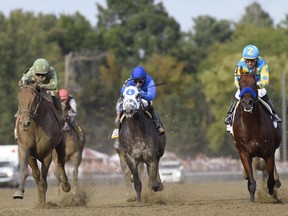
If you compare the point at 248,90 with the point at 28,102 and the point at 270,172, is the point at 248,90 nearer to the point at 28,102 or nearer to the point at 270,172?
the point at 270,172

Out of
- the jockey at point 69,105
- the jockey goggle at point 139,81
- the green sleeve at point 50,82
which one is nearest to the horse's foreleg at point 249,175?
the jockey goggle at point 139,81

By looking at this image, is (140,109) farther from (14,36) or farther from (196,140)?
(14,36)

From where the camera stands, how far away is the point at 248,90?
20438mm

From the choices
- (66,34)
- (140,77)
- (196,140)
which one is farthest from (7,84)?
(140,77)

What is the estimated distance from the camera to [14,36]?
8531cm

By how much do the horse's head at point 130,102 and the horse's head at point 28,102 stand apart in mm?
1649

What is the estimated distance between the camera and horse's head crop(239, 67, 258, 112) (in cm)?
2050

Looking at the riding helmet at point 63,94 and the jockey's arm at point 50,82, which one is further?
the riding helmet at point 63,94

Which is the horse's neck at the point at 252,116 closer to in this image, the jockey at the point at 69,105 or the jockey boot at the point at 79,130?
the jockey at the point at 69,105

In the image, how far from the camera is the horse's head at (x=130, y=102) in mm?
21078

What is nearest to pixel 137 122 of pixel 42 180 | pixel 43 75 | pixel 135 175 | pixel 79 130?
pixel 135 175

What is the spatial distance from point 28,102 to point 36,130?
2.65ft

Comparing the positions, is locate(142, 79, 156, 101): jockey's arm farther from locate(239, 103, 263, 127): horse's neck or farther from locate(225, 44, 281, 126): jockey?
locate(239, 103, 263, 127): horse's neck

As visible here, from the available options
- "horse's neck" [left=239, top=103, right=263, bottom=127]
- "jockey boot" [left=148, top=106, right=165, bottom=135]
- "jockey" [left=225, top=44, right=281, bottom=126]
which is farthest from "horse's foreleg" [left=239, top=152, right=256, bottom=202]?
"jockey boot" [left=148, top=106, right=165, bottom=135]
